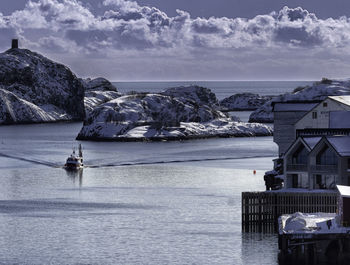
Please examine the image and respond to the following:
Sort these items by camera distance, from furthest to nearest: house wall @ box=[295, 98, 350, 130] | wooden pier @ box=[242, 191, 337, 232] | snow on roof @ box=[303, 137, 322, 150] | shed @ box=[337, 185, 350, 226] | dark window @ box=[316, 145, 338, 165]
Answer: house wall @ box=[295, 98, 350, 130]
snow on roof @ box=[303, 137, 322, 150]
dark window @ box=[316, 145, 338, 165]
wooden pier @ box=[242, 191, 337, 232]
shed @ box=[337, 185, 350, 226]

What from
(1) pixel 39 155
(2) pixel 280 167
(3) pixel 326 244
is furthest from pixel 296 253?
(1) pixel 39 155

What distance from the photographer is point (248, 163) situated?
7180 inches

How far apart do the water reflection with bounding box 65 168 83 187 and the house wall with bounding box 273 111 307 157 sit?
33987mm

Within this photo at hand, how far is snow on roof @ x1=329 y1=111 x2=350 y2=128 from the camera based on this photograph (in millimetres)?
108000

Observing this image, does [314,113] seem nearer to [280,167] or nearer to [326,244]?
[280,167]

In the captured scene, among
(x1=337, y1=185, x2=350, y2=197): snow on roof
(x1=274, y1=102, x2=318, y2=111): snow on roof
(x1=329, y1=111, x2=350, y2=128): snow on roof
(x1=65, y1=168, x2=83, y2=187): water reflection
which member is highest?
(x1=274, y1=102, x2=318, y2=111): snow on roof

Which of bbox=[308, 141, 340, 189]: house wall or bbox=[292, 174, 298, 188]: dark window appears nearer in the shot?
bbox=[308, 141, 340, 189]: house wall

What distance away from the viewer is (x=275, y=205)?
9550 centimetres

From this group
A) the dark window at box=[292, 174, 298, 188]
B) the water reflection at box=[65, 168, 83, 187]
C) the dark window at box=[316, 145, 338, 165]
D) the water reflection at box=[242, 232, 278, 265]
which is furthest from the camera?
the water reflection at box=[65, 168, 83, 187]

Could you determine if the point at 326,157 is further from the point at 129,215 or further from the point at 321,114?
the point at 129,215

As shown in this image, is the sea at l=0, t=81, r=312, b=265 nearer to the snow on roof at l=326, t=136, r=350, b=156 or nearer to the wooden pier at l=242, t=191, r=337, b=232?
the wooden pier at l=242, t=191, r=337, b=232

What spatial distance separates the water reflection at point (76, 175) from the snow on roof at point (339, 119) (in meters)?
46.7

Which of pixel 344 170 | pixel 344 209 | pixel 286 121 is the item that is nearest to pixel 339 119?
pixel 344 170

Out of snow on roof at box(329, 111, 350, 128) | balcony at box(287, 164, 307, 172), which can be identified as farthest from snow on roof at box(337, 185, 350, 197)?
snow on roof at box(329, 111, 350, 128)
